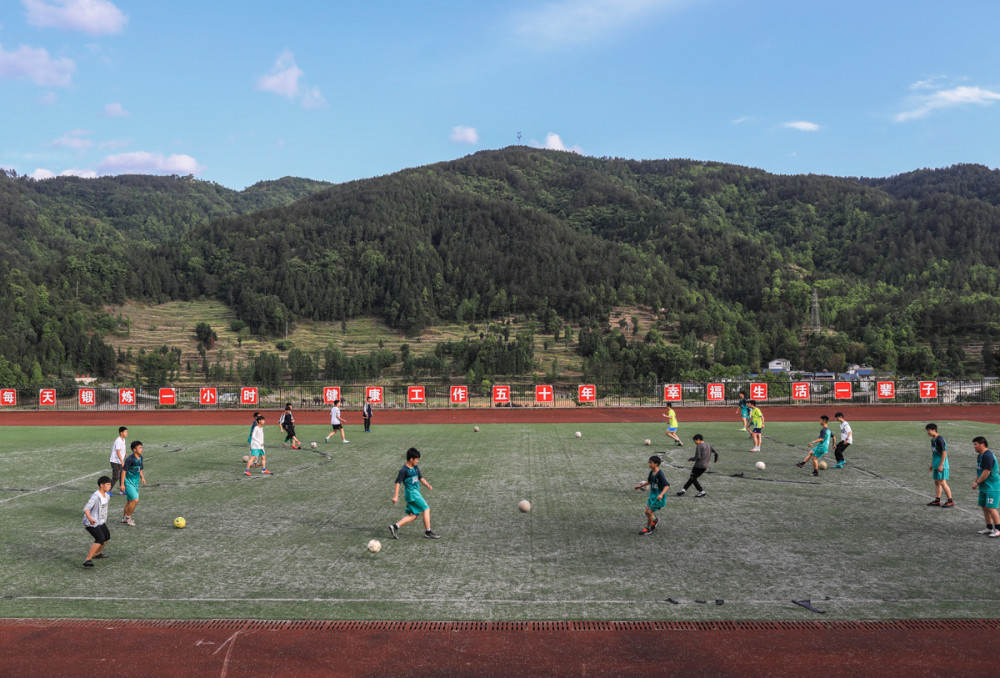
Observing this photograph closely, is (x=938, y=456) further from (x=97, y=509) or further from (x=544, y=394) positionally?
(x=544, y=394)

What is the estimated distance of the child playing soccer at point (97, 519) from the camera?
10.7 m

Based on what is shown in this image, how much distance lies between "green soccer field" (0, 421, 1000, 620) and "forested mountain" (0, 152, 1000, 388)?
84819 mm

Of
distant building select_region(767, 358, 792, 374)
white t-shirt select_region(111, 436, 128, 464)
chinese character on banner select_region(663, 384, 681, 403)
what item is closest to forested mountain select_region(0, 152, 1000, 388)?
distant building select_region(767, 358, 792, 374)

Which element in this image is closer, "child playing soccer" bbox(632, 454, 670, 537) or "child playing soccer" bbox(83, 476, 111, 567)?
"child playing soccer" bbox(83, 476, 111, 567)

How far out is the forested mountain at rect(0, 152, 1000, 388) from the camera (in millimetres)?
120500

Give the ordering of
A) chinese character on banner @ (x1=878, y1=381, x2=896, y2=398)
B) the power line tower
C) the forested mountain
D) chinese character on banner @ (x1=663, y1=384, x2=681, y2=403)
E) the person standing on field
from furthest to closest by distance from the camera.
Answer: the power line tower < the forested mountain < chinese character on banner @ (x1=663, y1=384, x2=681, y2=403) < chinese character on banner @ (x1=878, y1=381, x2=896, y2=398) < the person standing on field

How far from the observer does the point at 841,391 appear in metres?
47.6

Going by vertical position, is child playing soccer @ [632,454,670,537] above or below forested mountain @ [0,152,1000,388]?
below

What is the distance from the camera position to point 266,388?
54.7 meters

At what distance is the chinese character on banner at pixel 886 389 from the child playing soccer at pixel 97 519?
50.1 metres

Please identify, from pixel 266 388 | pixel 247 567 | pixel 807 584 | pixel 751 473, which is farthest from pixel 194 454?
pixel 266 388

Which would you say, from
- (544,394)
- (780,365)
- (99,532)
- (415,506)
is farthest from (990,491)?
(780,365)

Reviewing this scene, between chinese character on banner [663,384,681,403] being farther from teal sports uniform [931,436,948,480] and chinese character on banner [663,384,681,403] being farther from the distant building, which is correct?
the distant building

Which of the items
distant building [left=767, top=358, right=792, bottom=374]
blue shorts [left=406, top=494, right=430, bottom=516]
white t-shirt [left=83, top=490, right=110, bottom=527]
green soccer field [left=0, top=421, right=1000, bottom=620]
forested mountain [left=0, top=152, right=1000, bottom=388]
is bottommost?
green soccer field [left=0, top=421, right=1000, bottom=620]
